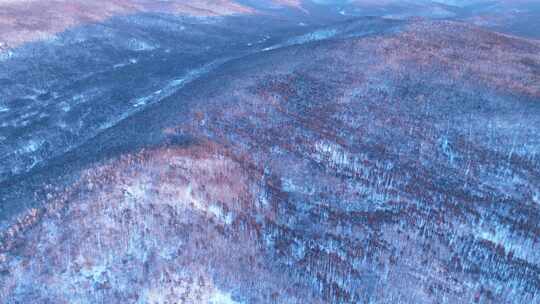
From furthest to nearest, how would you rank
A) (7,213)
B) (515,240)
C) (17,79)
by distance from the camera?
1. (17,79)
2. (7,213)
3. (515,240)

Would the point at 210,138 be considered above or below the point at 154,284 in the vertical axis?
above

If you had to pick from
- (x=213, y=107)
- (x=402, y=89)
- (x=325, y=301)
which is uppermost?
(x=402, y=89)

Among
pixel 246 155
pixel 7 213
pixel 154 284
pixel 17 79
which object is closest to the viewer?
pixel 154 284

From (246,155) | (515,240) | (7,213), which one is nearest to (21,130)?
(7,213)

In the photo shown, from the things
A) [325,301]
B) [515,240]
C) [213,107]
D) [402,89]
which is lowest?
[325,301]

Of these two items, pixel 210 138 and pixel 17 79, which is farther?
pixel 17 79

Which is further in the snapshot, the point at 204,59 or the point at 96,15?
the point at 96,15

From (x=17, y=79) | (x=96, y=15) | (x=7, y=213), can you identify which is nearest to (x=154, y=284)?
(x=7, y=213)

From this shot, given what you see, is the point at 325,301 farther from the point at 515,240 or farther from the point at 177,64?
the point at 177,64

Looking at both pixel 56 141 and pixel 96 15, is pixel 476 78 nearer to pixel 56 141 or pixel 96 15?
pixel 56 141
